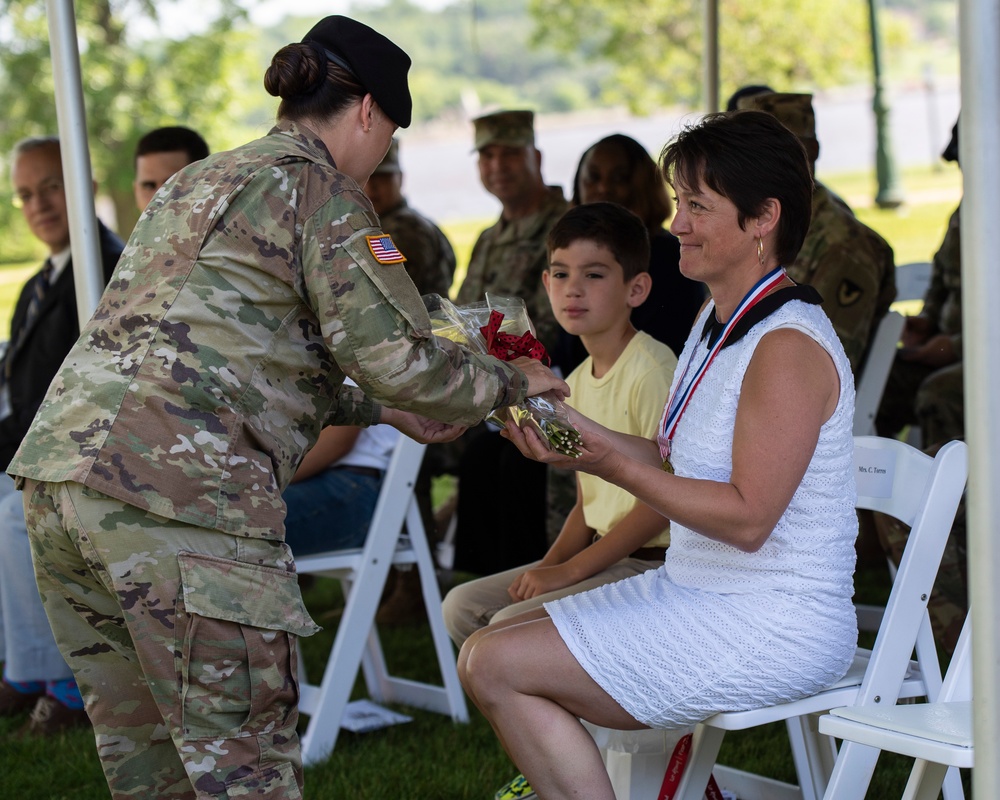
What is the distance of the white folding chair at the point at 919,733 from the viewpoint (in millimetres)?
1995

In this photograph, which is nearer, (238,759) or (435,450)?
(238,759)

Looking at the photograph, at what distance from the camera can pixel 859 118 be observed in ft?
81.6

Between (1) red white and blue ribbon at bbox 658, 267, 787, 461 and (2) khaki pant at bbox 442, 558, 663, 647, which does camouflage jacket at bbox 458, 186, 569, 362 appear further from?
(1) red white and blue ribbon at bbox 658, 267, 787, 461

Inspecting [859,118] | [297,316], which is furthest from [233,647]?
[859,118]

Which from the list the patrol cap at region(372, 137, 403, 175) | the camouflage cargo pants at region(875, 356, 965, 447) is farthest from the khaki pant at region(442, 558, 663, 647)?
the patrol cap at region(372, 137, 403, 175)

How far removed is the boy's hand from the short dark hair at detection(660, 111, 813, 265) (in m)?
0.97

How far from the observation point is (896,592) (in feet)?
7.77

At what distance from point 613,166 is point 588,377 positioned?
71.0 inches

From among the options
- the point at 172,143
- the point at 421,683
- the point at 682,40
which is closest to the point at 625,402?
the point at 421,683

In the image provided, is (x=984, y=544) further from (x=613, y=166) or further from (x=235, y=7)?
(x=235, y=7)

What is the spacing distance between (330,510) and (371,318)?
1.77m

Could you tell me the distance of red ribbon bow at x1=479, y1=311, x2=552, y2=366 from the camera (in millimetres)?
2596

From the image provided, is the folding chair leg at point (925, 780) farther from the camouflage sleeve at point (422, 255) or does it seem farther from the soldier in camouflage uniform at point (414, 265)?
the camouflage sleeve at point (422, 255)

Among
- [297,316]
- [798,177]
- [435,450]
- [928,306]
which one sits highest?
[798,177]
